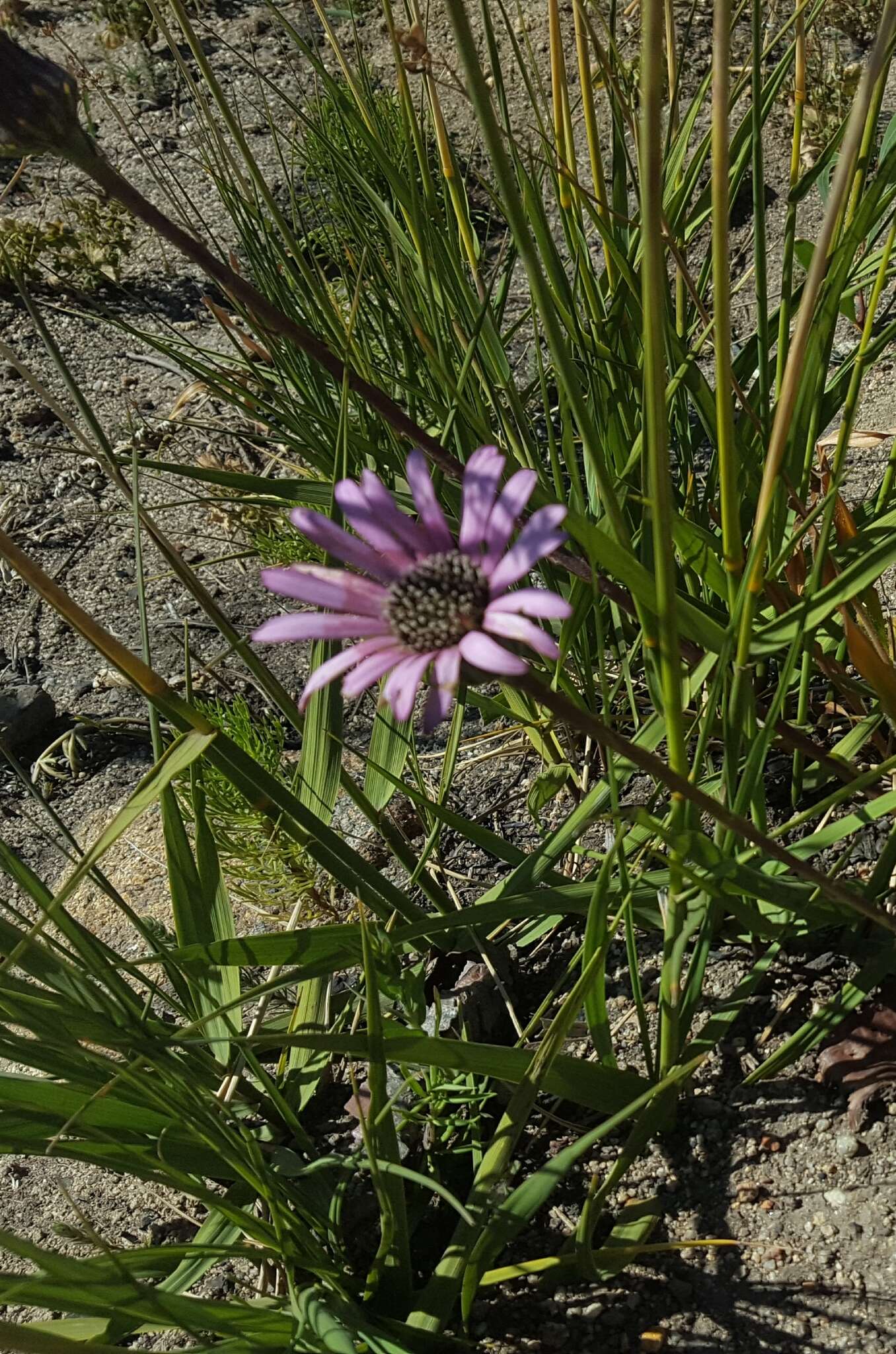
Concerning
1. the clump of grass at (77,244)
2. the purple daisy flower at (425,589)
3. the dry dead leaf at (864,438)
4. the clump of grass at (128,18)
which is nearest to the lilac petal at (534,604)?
the purple daisy flower at (425,589)

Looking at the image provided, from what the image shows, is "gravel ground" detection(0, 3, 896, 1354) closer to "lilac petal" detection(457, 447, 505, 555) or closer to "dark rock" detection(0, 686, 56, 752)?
"dark rock" detection(0, 686, 56, 752)

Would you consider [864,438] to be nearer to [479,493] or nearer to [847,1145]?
[847,1145]

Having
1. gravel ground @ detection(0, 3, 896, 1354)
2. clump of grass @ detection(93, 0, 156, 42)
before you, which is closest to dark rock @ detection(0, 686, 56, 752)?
gravel ground @ detection(0, 3, 896, 1354)

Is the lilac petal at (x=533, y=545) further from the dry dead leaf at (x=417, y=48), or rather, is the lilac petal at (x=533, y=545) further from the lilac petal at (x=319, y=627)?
the dry dead leaf at (x=417, y=48)

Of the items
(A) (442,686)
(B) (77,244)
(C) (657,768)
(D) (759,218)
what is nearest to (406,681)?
(A) (442,686)

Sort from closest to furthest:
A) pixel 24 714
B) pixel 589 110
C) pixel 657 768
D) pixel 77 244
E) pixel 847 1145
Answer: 1. pixel 657 768
2. pixel 847 1145
3. pixel 589 110
4. pixel 24 714
5. pixel 77 244

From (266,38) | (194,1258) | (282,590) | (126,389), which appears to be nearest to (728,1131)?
(194,1258)
